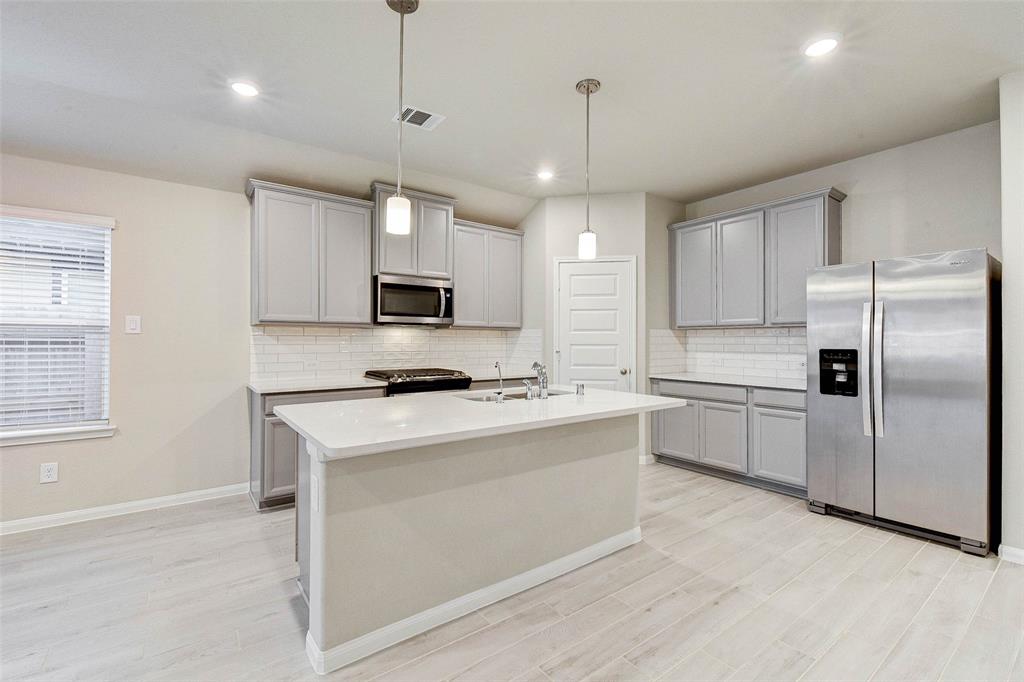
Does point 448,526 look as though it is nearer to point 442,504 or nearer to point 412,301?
point 442,504

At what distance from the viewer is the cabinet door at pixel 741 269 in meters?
4.25

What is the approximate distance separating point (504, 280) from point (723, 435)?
2.58 m

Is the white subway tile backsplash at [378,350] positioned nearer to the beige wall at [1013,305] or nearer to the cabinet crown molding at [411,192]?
the cabinet crown molding at [411,192]

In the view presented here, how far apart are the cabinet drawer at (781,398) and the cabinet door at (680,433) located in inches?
23.4

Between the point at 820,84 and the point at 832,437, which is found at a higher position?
the point at 820,84

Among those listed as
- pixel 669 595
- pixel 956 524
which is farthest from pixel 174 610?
pixel 956 524

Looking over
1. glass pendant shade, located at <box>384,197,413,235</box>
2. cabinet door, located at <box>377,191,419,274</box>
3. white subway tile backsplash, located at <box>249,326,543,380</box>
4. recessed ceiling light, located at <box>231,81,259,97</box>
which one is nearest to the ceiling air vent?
recessed ceiling light, located at <box>231,81,259,97</box>

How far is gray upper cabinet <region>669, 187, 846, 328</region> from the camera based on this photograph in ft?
12.8

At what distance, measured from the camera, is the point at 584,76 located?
274cm

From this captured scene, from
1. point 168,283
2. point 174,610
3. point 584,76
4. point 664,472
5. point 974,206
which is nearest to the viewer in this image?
point 174,610

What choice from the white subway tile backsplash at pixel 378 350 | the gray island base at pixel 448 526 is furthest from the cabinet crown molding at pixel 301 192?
the gray island base at pixel 448 526

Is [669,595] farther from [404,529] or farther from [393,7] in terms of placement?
[393,7]

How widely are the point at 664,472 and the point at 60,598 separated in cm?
426

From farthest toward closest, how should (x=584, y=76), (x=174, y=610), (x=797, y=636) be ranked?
(x=584, y=76), (x=174, y=610), (x=797, y=636)
